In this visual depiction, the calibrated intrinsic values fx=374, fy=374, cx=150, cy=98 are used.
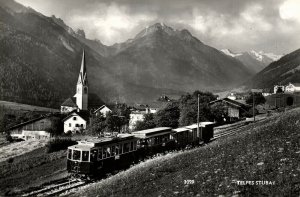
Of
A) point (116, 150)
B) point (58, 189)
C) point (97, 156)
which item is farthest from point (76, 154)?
point (116, 150)

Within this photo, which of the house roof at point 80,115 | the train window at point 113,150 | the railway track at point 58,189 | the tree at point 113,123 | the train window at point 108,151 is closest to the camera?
the railway track at point 58,189

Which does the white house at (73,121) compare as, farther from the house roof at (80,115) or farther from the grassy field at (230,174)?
the grassy field at (230,174)

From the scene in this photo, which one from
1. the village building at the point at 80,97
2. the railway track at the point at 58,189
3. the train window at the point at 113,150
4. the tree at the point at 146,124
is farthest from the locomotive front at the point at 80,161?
the village building at the point at 80,97

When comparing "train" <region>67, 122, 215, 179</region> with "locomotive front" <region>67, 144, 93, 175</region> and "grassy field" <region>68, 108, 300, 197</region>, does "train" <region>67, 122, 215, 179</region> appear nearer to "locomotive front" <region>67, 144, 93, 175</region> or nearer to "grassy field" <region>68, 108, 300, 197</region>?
"locomotive front" <region>67, 144, 93, 175</region>

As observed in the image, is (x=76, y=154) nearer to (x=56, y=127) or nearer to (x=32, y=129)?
(x=56, y=127)

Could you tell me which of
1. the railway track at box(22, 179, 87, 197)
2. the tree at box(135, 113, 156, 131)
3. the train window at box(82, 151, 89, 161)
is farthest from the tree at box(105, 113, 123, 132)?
the train window at box(82, 151, 89, 161)

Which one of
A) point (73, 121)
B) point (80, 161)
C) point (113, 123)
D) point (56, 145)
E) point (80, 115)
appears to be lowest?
point (56, 145)

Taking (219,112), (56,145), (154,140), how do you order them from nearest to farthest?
1. (154,140)
2. (56,145)
3. (219,112)

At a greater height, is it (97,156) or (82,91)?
(82,91)
